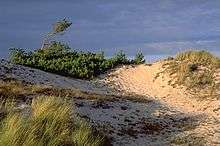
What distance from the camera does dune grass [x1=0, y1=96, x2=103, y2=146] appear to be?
40.0ft

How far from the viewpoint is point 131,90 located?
27.5m

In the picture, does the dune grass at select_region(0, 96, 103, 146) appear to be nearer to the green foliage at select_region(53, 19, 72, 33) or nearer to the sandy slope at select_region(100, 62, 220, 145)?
the sandy slope at select_region(100, 62, 220, 145)

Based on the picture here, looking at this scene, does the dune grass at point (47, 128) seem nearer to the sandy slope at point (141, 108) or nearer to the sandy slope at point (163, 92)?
the sandy slope at point (141, 108)

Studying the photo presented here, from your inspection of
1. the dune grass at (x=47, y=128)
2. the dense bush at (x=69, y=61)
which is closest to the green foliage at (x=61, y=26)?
the dense bush at (x=69, y=61)

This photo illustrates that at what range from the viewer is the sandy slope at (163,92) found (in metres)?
21.3

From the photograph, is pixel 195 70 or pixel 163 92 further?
pixel 195 70

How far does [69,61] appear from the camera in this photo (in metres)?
31.6

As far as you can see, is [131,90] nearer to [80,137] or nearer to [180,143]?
[180,143]

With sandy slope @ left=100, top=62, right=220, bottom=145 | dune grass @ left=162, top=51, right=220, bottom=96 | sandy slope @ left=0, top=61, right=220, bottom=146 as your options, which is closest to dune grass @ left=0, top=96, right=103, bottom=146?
sandy slope @ left=0, top=61, right=220, bottom=146

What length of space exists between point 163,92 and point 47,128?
1365 centimetres

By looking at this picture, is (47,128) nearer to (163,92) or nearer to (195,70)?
(163,92)

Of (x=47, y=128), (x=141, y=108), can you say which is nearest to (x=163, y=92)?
(x=141, y=108)

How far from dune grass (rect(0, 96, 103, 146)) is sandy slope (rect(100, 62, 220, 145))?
5.03m

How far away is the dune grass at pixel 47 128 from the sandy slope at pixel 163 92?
5.03 m
